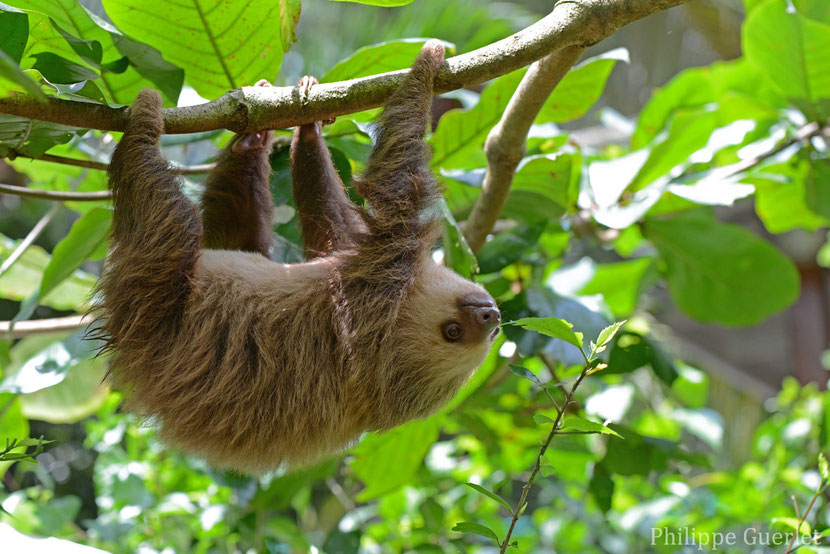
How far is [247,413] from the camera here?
2.69m

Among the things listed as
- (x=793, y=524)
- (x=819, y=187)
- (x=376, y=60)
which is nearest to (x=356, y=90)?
(x=376, y=60)

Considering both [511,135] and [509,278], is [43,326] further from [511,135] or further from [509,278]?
[511,135]

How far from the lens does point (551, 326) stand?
2.12 metres

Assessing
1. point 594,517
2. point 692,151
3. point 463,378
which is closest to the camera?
point 463,378

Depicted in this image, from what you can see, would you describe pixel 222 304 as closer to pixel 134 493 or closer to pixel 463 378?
pixel 463 378

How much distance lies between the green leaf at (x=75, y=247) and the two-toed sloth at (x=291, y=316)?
471mm

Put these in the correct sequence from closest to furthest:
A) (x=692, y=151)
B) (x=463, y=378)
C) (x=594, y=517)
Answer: (x=463, y=378) < (x=692, y=151) < (x=594, y=517)

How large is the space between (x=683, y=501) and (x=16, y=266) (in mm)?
3761

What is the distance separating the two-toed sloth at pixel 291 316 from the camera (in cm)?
262

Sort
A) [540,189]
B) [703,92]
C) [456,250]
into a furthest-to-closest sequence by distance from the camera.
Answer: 1. [703,92]
2. [540,189]
3. [456,250]

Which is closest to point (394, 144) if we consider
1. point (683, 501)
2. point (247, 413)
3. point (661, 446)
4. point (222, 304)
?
point (222, 304)

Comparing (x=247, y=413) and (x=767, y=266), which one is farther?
(x=767, y=266)

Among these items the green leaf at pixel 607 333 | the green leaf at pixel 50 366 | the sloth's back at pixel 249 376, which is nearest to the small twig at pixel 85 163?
the sloth's back at pixel 249 376

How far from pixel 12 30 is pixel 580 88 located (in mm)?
2239
